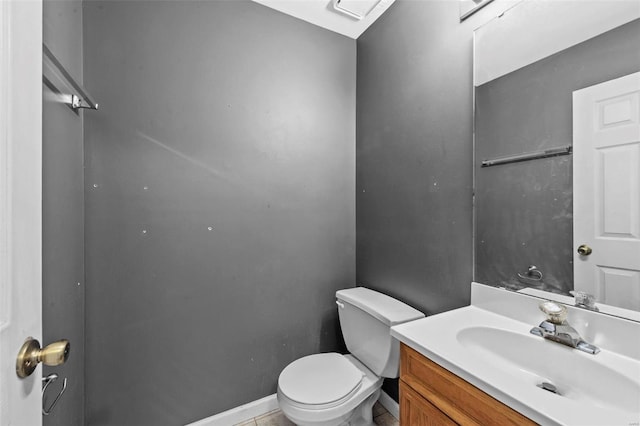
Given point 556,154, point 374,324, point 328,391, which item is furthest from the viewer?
point 374,324

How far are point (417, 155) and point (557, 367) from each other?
3.27 feet

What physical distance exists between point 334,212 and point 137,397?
4.65ft

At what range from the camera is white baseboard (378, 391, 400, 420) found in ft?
5.10

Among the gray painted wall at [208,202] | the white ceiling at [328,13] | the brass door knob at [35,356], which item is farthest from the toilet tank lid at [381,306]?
the white ceiling at [328,13]

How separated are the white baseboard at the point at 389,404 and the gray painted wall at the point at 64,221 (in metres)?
1.50

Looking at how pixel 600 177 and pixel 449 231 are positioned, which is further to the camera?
pixel 449 231

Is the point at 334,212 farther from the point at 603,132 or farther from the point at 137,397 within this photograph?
the point at 137,397

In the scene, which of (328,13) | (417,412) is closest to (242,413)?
(417,412)

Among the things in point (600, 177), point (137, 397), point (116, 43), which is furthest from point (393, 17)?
point (137, 397)

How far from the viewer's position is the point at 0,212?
1.47 ft

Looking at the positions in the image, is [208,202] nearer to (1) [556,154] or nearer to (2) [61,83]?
(2) [61,83]

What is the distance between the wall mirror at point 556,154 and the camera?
797 mm

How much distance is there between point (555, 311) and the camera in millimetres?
837

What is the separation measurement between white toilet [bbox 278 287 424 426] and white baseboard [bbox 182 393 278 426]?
0.36 m
